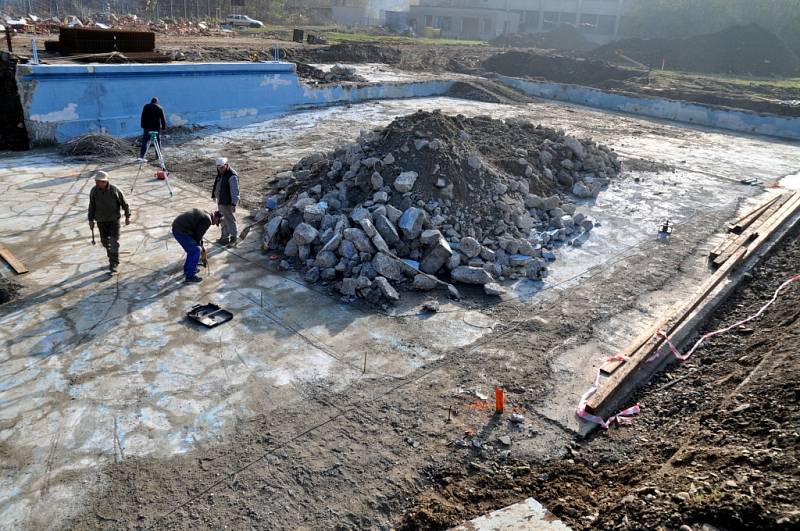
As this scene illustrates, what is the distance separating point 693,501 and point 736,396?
187 cm

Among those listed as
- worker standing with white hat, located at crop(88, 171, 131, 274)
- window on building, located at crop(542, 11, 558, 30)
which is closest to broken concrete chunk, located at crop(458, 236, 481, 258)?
worker standing with white hat, located at crop(88, 171, 131, 274)

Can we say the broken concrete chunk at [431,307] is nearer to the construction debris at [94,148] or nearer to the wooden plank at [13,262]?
the wooden plank at [13,262]

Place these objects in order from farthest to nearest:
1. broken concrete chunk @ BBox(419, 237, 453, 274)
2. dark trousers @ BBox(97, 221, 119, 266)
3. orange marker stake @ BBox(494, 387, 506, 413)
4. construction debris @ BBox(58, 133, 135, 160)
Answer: construction debris @ BBox(58, 133, 135, 160) → broken concrete chunk @ BBox(419, 237, 453, 274) → dark trousers @ BBox(97, 221, 119, 266) → orange marker stake @ BBox(494, 387, 506, 413)

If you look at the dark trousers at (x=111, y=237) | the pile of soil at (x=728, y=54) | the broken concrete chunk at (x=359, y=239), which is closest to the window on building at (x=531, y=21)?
the pile of soil at (x=728, y=54)

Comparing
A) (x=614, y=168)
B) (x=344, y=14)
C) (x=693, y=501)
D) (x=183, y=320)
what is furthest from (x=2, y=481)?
(x=344, y=14)

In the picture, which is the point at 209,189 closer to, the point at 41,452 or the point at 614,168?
the point at 41,452

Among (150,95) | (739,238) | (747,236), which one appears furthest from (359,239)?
(150,95)

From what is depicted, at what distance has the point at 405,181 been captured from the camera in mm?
9445

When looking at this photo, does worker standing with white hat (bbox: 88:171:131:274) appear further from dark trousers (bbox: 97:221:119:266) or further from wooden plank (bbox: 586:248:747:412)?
wooden plank (bbox: 586:248:747:412)

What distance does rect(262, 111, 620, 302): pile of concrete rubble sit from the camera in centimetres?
830

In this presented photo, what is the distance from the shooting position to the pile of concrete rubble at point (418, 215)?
8297 mm

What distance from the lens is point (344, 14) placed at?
6475 centimetres

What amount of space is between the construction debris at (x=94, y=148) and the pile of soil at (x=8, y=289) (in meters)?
6.71

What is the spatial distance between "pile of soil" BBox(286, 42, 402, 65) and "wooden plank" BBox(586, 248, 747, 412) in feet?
78.5
